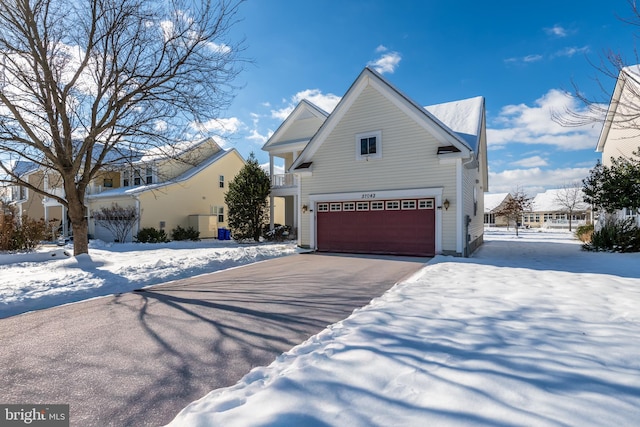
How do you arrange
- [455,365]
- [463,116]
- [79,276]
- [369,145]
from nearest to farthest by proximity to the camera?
[455,365], [79,276], [369,145], [463,116]

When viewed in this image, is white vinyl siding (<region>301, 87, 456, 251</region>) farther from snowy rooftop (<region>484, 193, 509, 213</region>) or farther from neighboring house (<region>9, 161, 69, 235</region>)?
snowy rooftop (<region>484, 193, 509, 213</region>)

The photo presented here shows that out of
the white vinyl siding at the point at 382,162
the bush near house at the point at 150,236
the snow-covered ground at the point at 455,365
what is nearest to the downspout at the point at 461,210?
the white vinyl siding at the point at 382,162

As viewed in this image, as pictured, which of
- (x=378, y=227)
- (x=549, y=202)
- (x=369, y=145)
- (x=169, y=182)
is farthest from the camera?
(x=549, y=202)

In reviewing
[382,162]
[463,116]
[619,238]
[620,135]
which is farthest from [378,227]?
[620,135]

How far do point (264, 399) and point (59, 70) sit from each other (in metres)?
11.6

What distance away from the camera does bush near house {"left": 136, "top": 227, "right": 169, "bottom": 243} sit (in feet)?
60.6

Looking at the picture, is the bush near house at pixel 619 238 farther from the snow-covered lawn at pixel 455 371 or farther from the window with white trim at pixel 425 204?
the snow-covered lawn at pixel 455 371

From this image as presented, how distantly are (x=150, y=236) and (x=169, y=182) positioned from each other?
11.9 feet

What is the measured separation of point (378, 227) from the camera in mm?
12719

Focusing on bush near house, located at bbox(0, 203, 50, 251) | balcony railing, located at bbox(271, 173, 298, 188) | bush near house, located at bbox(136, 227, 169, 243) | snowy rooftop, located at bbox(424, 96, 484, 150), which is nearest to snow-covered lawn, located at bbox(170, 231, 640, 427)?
snowy rooftop, located at bbox(424, 96, 484, 150)

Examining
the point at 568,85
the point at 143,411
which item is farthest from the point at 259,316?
the point at 568,85

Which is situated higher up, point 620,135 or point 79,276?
point 620,135

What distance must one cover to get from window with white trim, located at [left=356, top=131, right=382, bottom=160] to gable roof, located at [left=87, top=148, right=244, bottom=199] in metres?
10.4

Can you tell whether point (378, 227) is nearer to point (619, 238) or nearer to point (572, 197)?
point (619, 238)
